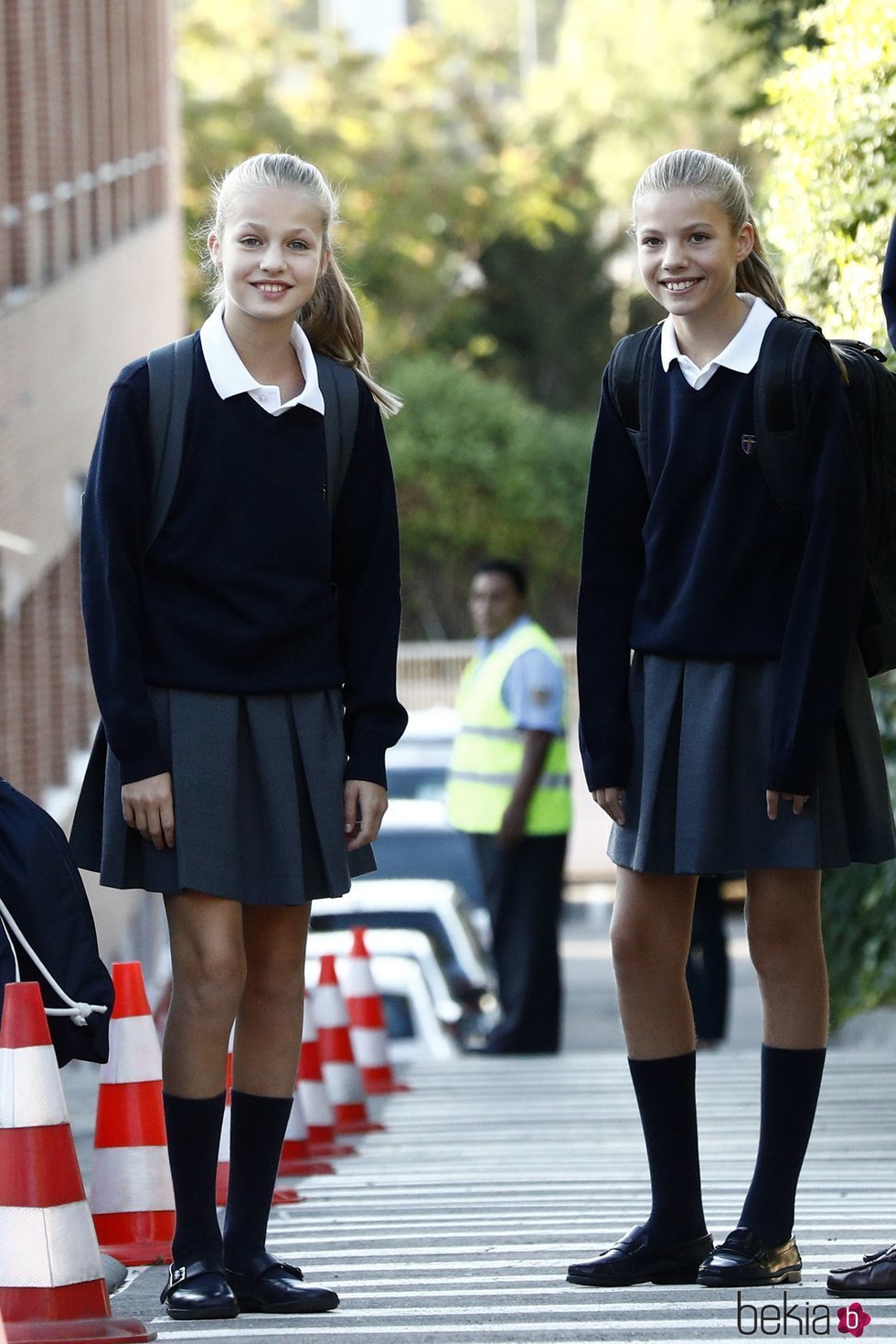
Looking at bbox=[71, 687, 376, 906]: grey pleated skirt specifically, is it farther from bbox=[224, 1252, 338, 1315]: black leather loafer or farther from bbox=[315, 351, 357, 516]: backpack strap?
bbox=[224, 1252, 338, 1315]: black leather loafer

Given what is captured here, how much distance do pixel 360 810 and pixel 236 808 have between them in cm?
27

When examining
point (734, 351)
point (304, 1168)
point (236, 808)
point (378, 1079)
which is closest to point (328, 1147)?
point (304, 1168)

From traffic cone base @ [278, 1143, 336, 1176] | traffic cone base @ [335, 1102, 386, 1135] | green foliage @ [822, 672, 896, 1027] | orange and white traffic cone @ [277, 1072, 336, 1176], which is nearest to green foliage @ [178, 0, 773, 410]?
green foliage @ [822, 672, 896, 1027]

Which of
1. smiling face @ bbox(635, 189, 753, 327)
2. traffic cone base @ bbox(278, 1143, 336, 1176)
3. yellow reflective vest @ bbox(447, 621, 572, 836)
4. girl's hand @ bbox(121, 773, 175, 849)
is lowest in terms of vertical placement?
traffic cone base @ bbox(278, 1143, 336, 1176)

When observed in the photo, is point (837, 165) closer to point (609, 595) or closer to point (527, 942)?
point (609, 595)

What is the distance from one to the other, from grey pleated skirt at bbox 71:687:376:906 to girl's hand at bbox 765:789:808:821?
799mm

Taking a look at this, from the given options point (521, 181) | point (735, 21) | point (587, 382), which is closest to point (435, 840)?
point (735, 21)

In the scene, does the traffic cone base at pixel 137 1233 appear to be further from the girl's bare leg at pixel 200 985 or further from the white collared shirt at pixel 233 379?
the white collared shirt at pixel 233 379

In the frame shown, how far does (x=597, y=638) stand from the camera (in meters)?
4.60

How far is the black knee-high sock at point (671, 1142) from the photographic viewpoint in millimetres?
4473

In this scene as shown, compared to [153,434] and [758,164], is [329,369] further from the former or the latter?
[758,164]

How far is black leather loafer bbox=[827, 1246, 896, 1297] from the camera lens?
4.09 m

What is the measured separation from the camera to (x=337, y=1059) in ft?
28.6

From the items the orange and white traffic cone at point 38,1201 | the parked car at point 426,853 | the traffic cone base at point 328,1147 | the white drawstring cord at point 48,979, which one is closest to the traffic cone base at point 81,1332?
the orange and white traffic cone at point 38,1201
